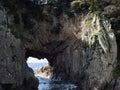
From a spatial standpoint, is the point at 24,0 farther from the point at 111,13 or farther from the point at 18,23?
the point at 111,13

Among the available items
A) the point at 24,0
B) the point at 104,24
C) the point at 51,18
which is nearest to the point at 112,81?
the point at 104,24

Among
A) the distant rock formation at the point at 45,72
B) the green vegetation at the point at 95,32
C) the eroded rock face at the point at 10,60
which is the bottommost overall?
the distant rock formation at the point at 45,72

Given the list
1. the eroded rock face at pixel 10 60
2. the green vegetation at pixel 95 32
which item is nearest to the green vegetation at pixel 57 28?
the green vegetation at pixel 95 32

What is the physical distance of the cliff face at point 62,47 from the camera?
4825 centimetres

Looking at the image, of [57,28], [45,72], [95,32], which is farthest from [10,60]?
[45,72]

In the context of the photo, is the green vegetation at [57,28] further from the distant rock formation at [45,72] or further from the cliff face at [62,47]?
the distant rock formation at [45,72]

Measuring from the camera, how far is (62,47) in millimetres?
57125

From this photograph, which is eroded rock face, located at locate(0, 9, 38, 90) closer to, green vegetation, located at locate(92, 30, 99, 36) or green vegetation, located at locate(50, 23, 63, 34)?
green vegetation, located at locate(50, 23, 63, 34)

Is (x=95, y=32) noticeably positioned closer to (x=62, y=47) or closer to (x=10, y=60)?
(x=62, y=47)

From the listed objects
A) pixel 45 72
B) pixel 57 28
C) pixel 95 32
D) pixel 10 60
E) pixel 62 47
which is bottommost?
pixel 45 72

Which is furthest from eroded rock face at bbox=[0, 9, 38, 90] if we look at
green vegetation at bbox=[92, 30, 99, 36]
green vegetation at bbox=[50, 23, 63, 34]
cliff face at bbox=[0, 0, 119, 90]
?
green vegetation at bbox=[92, 30, 99, 36]

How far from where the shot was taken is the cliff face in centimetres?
4825

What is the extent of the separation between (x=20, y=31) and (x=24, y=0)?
4055mm

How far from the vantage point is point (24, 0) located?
54938mm
